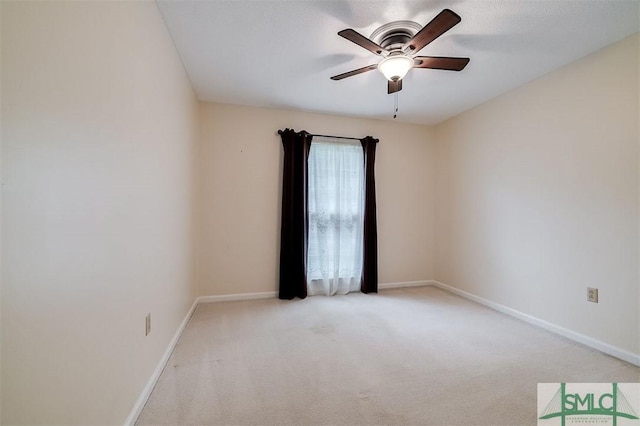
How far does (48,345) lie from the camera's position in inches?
31.1

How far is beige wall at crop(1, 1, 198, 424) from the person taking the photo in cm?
69

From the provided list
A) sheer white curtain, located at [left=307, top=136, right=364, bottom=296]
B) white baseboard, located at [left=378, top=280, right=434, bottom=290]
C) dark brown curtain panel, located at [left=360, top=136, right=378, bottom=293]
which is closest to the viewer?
sheer white curtain, located at [left=307, top=136, right=364, bottom=296]

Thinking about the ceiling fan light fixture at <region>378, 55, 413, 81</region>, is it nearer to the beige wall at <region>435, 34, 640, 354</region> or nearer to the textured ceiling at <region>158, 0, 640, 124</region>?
the textured ceiling at <region>158, 0, 640, 124</region>

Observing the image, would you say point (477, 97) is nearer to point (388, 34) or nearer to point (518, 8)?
point (518, 8)

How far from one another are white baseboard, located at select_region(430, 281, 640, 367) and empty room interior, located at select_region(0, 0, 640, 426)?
17 millimetres

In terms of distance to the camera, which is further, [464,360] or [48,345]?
[464,360]

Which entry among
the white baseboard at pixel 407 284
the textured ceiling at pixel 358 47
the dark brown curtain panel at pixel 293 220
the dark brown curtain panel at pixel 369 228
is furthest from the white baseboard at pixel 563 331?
the textured ceiling at pixel 358 47

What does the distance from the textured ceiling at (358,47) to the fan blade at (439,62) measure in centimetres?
23

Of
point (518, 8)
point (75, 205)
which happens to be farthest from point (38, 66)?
point (518, 8)

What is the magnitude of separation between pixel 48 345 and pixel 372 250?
325cm

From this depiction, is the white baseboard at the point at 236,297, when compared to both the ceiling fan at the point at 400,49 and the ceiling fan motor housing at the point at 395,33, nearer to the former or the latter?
the ceiling fan at the point at 400,49

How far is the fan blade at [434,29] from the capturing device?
56.4 inches

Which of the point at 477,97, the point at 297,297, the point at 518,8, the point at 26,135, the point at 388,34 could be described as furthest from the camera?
the point at 297,297

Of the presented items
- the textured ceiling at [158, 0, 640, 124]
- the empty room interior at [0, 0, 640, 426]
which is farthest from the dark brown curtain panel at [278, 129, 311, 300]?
the textured ceiling at [158, 0, 640, 124]
